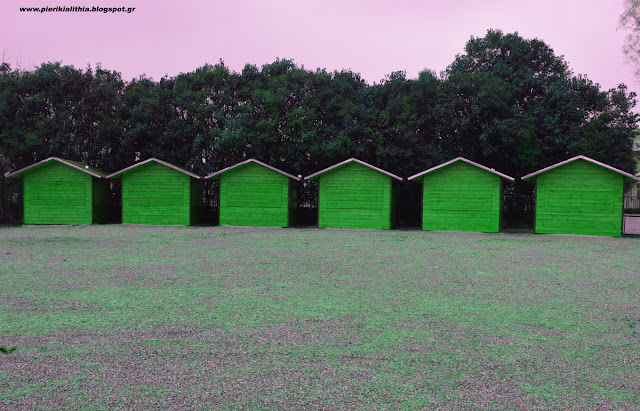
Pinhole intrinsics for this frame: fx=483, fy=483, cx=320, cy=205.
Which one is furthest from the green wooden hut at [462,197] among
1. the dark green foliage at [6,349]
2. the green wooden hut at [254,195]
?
the dark green foliage at [6,349]

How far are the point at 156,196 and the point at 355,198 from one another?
9454 mm

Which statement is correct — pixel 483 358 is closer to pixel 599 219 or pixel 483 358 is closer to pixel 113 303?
pixel 113 303

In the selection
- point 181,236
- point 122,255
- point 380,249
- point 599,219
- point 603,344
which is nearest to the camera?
point 603,344

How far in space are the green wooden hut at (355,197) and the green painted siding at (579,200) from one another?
6.28m

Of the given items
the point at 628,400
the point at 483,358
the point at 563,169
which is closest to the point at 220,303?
the point at 483,358

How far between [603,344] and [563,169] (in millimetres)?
16620

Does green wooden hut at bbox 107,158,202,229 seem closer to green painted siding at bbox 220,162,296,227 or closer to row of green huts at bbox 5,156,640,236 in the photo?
row of green huts at bbox 5,156,640,236

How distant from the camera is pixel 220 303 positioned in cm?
675

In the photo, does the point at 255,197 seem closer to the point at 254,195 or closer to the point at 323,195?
the point at 254,195

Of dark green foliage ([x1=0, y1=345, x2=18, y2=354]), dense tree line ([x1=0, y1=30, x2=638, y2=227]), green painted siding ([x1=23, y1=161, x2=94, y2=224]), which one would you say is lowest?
dark green foliage ([x1=0, y1=345, x2=18, y2=354])

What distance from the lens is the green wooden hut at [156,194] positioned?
22844 mm

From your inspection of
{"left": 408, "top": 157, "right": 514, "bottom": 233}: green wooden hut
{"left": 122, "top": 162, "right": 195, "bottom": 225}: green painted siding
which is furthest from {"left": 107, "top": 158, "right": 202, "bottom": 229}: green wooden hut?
{"left": 408, "top": 157, "right": 514, "bottom": 233}: green wooden hut

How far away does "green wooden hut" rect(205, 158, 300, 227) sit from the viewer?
22.6 m

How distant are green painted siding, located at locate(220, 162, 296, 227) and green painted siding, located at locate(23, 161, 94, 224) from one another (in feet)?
21.5
